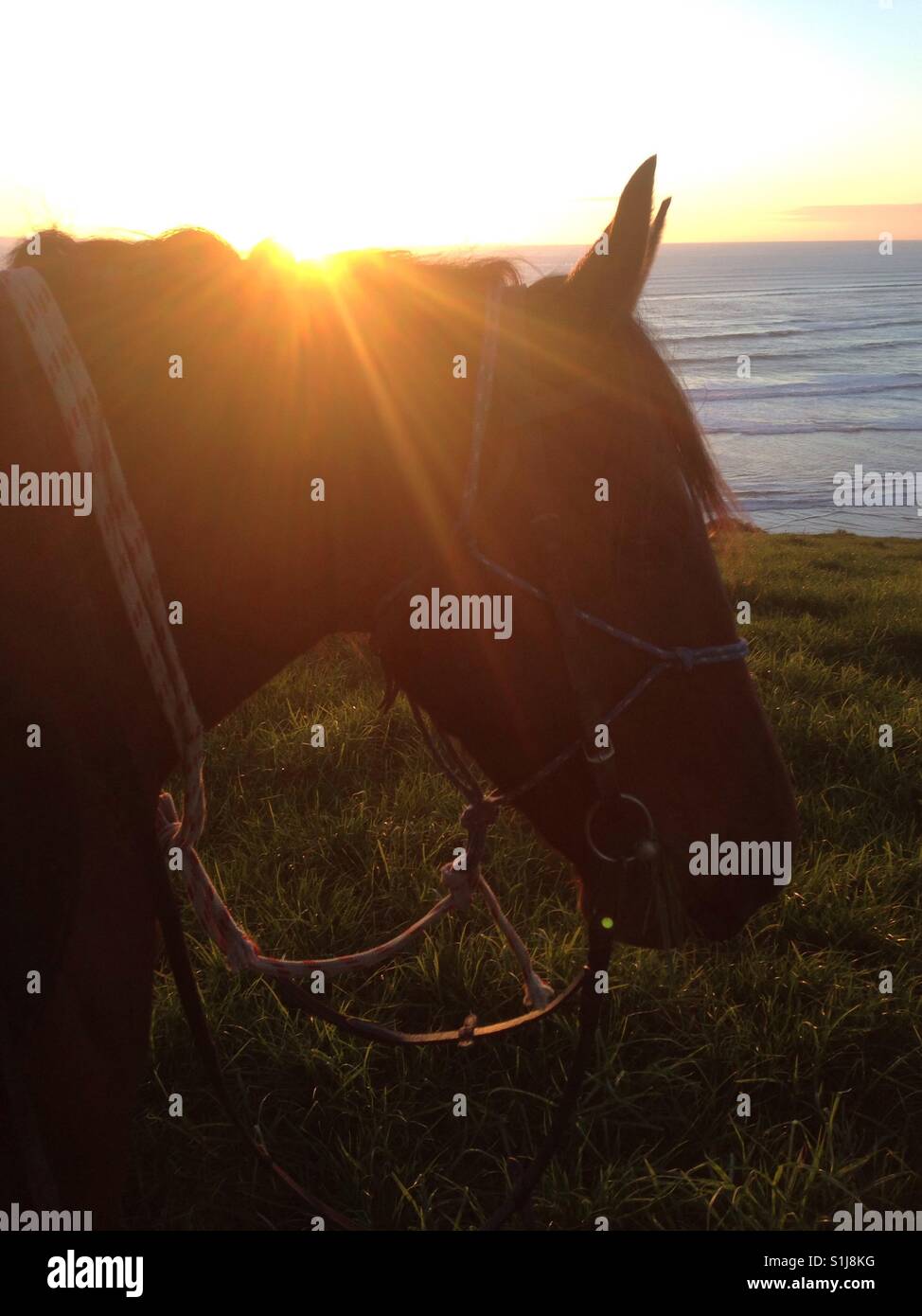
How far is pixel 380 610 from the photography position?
5.17 ft

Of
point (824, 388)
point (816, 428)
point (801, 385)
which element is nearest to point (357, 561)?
point (816, 428)

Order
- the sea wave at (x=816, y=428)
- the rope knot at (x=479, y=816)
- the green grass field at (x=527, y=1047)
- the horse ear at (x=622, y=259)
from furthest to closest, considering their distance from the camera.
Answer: the sea wave at (x=816, y=428), the green grass field at (x=527, y=1047), the rope knot at (x=479, y=816), the horse ear at (x=622, y=259)

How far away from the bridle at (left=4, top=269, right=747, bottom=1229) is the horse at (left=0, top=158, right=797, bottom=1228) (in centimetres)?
1

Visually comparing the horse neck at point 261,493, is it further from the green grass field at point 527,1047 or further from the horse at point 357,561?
the green grass field at point 527,1047

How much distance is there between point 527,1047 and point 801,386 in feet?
123

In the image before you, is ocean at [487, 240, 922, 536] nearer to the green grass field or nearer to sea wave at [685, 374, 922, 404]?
sea wave at [685, 374, 922, 404]

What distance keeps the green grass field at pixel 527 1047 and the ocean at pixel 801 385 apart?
207cm

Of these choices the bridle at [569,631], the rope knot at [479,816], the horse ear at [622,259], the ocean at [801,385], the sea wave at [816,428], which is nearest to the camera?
the horse ear at [622,259]

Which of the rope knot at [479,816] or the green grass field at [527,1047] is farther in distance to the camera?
the green grass field at [527,1047]

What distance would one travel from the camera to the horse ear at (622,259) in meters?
1.37

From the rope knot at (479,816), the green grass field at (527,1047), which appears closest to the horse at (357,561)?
the rope knot at (479,816)

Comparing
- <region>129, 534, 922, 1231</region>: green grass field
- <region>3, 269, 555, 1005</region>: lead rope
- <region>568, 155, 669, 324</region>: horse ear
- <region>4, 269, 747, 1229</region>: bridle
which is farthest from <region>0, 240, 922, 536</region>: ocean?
<region>129, 534, 922, 1231</region>: green grass field

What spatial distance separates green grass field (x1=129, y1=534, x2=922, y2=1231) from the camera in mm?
2324
